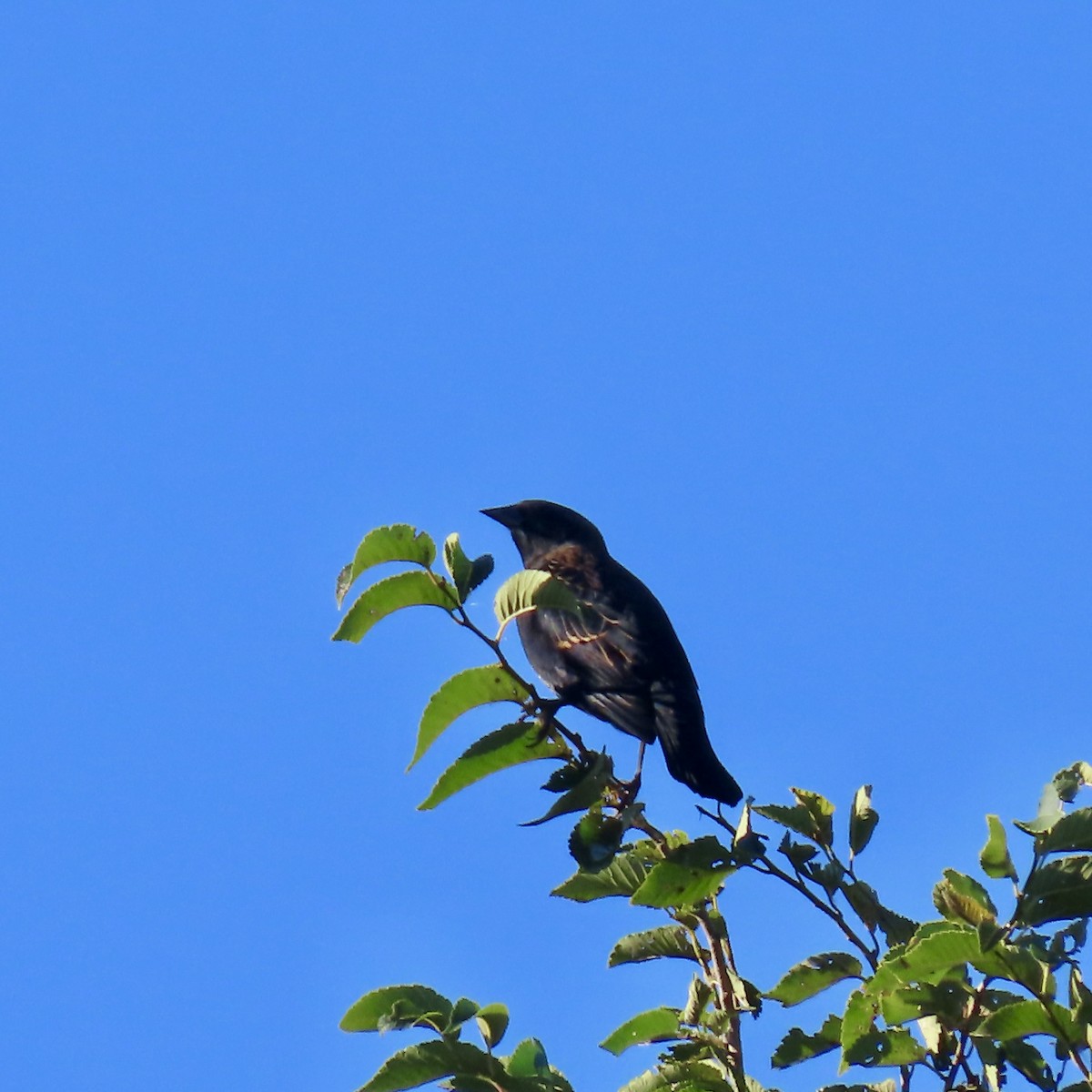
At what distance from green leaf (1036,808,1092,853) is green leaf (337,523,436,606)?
131 cm

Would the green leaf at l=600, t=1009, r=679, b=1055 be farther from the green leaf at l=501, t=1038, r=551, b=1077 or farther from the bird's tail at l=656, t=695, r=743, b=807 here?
the bird's tail at l=656, t=695, r=743, b=807

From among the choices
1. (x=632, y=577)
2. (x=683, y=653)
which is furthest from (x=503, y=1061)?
(x=632, y=577)

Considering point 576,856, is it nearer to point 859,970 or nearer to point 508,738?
point 508,738

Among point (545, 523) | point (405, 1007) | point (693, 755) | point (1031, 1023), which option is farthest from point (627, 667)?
point (1031, 1023)

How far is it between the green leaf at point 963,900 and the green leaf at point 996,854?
0.05 meters

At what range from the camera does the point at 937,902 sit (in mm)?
2979

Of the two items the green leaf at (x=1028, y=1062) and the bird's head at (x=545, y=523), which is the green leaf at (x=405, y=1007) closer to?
the green leaf at (x=1028, y=1062)

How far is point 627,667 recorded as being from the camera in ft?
19.9

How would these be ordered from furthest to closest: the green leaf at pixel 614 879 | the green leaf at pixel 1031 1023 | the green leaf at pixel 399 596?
the green leaf at pixel 614 879
the green leaf at pixel 399 596
the green leaf at pixel 1031 1023

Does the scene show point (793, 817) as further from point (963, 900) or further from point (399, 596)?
point (399, 596)

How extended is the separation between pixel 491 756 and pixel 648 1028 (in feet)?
2.24

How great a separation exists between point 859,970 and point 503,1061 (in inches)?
29.3

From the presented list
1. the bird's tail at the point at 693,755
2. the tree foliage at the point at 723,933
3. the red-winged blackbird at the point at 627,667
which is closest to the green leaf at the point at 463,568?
the tree foliage at the point at 723,933

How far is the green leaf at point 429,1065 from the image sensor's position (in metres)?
3.00
